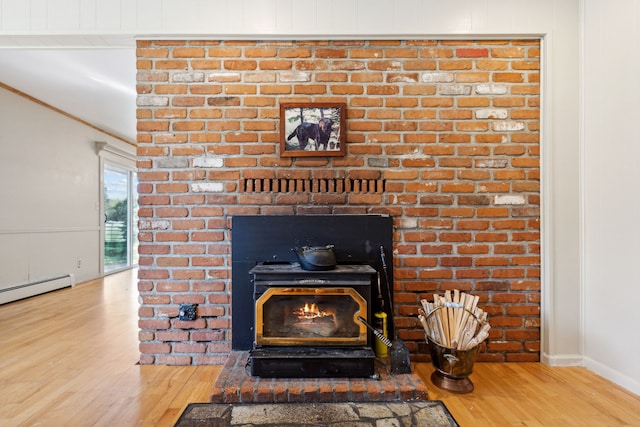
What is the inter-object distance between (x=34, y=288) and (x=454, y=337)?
461 cm

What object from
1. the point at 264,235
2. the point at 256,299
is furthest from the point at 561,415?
the point at 264,235

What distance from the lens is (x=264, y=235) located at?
7.23 ft

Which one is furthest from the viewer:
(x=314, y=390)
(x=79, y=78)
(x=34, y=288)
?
(x=34, y=288)

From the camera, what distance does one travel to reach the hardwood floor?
5.28 feet

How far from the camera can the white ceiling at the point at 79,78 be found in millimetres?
2946

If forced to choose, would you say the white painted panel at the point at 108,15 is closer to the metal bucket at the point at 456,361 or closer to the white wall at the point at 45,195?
the white wall at the point at 45,195

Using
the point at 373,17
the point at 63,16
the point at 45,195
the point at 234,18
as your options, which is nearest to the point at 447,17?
the point at 373,17

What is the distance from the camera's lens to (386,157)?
7.45 ft

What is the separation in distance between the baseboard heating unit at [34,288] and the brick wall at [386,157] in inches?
104

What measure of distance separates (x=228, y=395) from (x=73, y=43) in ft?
8.14

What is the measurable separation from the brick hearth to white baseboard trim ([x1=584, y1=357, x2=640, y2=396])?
46.4 inches

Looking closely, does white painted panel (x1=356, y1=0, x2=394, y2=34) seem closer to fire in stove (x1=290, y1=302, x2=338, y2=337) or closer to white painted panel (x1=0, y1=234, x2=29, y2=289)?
fire in stove (x1=290, y1=302, x2=338, y2=337)

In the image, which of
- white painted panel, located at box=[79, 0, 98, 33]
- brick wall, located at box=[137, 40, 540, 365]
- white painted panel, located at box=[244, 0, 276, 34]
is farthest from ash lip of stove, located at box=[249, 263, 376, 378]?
white painted panel, located at box=[79, 0, 98, 33]

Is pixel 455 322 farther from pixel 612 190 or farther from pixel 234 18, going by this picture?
pixel 234 18
